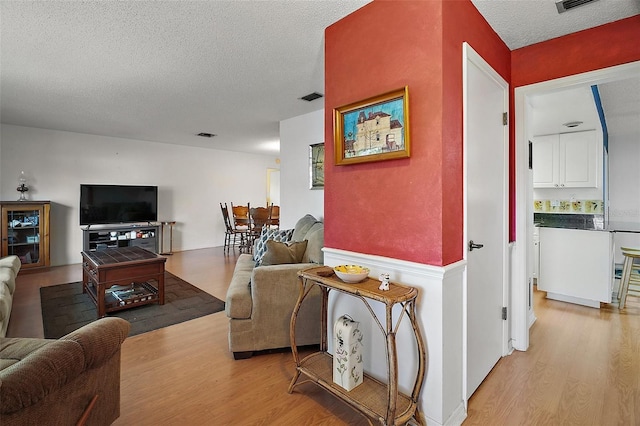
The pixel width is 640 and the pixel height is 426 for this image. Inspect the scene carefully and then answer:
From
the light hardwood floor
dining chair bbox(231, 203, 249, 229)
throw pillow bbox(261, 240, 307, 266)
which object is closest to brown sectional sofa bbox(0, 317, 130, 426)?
the light hardwood floor

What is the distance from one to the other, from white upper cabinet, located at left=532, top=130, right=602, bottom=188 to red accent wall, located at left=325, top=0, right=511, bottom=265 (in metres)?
3.57

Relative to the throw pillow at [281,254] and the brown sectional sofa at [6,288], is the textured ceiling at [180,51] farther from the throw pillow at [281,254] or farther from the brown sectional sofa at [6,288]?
the brown sectional sofa at [6,288]

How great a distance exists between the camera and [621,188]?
5219 millimetres

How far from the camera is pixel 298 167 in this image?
4.36 m

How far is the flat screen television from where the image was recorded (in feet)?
17.6

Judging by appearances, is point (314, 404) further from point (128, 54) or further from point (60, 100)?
point (60, 100)

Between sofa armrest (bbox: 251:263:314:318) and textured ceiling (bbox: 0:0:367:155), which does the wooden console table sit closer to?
sofa armrest (bbox: 251:263:314:318)

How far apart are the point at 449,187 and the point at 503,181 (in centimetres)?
97

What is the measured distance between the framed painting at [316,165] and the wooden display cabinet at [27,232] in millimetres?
4206

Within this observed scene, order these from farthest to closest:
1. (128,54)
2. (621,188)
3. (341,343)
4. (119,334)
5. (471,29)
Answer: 1. (621,188)
2. (128,54)
3. (471,29)
4. (341,343)
5. (119,334)

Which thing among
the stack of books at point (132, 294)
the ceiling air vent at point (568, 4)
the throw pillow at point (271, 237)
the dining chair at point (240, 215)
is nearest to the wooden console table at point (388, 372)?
the throw pillow at point (271, 237)

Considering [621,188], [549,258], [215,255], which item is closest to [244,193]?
[215,255]

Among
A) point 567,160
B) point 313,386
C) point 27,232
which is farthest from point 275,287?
point 27,232

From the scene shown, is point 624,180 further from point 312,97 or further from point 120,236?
point 120,236
